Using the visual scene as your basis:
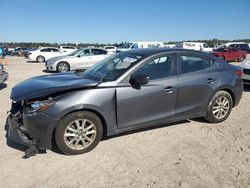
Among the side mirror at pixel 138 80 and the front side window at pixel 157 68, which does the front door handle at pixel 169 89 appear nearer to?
the front side window at pixel 157 68

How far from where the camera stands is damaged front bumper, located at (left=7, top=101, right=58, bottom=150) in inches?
153

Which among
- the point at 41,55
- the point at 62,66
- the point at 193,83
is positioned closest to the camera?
the point at 193,83

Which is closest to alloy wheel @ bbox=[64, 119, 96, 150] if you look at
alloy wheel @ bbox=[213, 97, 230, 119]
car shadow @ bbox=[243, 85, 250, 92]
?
alloy wheel @ bbox=[213, 97, 230, 119]

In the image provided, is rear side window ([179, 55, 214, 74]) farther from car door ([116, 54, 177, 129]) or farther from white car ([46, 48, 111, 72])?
white car ([46, 48, 111, 72])

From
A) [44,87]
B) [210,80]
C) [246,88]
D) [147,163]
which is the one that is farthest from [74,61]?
[147,163]

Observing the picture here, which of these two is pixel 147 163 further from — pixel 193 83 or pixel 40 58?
pixel 40 58

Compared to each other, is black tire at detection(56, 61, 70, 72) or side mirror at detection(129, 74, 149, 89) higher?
side mirror at detection(129, 74, 149, 89)

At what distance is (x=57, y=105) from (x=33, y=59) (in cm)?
2449

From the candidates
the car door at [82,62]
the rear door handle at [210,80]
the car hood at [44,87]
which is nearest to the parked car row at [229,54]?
the car door at [82,62]

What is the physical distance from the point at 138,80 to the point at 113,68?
72 cm

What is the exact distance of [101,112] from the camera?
4.22m

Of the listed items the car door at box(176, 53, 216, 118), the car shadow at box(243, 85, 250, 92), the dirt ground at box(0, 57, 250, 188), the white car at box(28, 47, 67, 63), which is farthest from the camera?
the white car at box(28, 47, 67, 63)

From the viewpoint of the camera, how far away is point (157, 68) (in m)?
4.83

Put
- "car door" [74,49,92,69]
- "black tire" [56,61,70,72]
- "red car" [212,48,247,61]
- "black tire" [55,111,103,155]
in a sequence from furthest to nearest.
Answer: "red car" [212,48,247,61]
"car door" [74,49,92,69]
"black tire" [56,61,70,72]
"black tire" [55,111,103,155]
